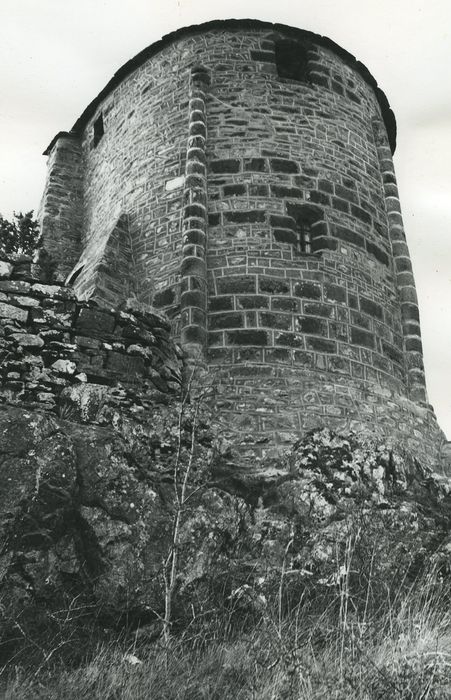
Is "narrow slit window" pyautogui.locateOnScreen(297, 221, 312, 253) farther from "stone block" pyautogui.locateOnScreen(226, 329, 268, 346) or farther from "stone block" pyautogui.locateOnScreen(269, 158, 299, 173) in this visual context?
"stone block" pyautogui.locateOnScreen(226, 329, 268, 346)

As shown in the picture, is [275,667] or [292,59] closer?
[275,667]

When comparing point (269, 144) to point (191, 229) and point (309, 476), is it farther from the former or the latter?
point (309, 476)

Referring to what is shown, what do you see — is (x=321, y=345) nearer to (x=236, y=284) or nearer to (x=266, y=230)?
(x=236, y=284)

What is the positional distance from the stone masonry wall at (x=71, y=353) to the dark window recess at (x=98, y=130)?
6.34m

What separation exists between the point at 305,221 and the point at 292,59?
303 centimetres

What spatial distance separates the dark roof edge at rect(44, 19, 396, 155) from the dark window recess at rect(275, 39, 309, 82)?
0.61ft

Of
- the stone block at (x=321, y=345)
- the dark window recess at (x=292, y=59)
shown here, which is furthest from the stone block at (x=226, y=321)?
the dark window recess at (x=292, y=59)

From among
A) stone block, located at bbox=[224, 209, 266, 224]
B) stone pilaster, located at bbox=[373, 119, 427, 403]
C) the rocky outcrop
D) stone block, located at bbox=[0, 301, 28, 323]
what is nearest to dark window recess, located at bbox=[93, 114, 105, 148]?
stone block, located at bbox=[224, 209, 266, 224]

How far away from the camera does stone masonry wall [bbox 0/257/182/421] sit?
654cm

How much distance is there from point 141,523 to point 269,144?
6402 millimetres

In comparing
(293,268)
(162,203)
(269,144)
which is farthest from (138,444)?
(269,144)

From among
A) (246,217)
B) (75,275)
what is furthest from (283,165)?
(75,275)

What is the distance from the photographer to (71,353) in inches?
273

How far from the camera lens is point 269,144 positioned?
10219 mm
